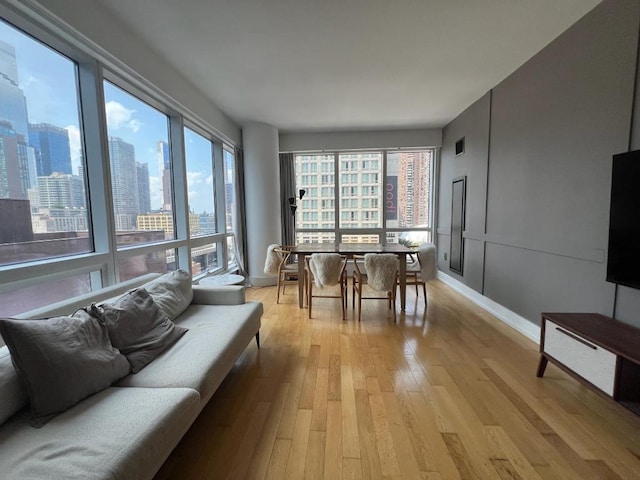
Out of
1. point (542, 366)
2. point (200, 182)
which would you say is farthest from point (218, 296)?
point (542, 366)

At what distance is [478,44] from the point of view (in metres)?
2.46

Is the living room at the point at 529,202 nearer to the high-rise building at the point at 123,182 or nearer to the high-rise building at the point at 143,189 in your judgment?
the high-rise building at the point at 123,182

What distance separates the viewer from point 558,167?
242 centimetres

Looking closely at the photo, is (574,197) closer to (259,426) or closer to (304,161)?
(259,426)

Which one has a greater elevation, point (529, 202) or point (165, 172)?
point (165, 172)

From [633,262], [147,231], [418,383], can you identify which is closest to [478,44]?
[633,262]

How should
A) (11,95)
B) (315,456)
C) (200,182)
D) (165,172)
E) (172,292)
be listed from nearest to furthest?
1. (315,456)
2. (11,95)
3. (172,292)
4. (165,172)
5. (200,182)

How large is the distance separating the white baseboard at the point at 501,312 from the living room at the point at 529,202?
1 cm

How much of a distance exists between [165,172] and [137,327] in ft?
6.81

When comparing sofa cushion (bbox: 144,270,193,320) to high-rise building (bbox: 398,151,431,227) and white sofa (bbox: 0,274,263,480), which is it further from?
high-rise building (bbox: 398,151,431,227)

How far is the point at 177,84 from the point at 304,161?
277cm

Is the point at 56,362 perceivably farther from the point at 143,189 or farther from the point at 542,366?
the point at 542,366

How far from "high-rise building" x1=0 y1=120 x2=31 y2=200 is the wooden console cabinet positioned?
363 centimetres

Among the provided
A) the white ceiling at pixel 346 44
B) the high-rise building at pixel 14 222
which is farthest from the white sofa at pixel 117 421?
the white ceiling at pixel 346 44
